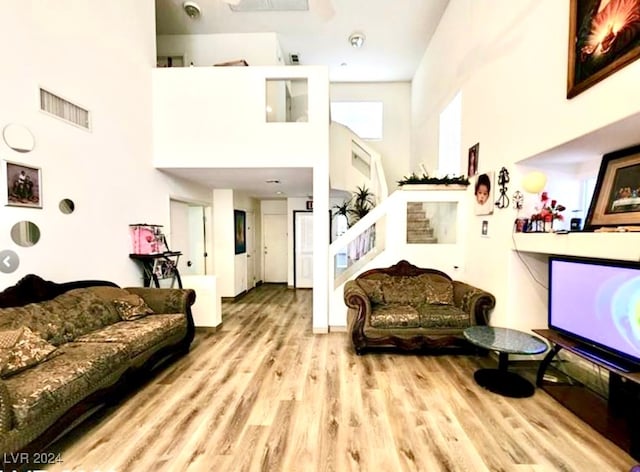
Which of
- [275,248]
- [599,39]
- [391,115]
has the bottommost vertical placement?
[275,248]

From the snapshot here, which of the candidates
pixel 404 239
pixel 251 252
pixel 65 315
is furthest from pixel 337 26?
pixel 65 315

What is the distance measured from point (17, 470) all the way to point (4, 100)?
105 inches

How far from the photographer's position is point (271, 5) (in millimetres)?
5113

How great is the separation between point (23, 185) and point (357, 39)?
5804mm

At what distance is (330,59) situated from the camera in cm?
700

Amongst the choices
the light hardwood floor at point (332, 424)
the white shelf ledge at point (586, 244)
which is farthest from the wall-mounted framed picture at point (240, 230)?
the white shelf ledge at point (586, 244)

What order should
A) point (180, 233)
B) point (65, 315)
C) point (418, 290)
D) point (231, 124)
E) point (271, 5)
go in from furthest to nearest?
point (180, 233) → point (271, 5) → point (231, 124) → point (418, 290) → point (65, 315)

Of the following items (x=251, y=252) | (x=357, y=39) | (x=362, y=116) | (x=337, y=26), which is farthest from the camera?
(x=362, y=116)

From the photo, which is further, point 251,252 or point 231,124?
point 251,252

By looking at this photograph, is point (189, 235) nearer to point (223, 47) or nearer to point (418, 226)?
point (223, 47)

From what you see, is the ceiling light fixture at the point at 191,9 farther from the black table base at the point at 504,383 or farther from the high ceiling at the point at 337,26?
the black table base at the point at 504,383

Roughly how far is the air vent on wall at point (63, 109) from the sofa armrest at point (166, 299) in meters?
1.90

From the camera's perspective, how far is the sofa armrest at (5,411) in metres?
1.69

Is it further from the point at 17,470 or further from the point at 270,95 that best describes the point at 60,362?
the point at 270,95
